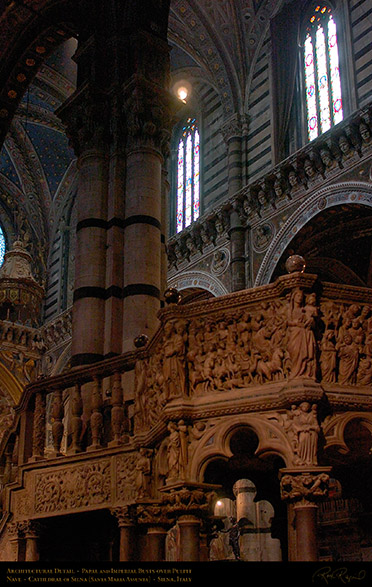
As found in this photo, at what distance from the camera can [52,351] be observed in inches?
1054

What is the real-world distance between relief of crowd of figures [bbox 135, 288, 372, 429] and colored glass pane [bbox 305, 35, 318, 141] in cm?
1203

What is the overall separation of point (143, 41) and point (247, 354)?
6.44m

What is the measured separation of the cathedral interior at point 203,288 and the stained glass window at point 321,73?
0.05 m

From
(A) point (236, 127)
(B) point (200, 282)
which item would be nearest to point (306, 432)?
(B) point (200, 282)

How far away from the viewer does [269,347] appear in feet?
22.9

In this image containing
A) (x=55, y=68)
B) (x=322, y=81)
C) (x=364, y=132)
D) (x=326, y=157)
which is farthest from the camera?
(x=55, y=68)

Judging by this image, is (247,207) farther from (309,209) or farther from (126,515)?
(126,515)

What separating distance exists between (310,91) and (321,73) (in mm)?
483

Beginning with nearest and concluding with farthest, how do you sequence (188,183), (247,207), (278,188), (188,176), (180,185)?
(278,188)
(247,207)
(188,183)
(188,176)
(180,185)

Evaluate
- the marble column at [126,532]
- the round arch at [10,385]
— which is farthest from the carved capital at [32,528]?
the round arch at [10,385]

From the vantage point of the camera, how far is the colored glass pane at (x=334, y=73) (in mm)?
17812

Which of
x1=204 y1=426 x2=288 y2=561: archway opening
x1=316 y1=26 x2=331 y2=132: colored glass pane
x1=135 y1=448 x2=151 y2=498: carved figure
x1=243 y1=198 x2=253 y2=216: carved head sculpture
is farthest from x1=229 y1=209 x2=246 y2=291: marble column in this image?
x1=135 y1=448 x2=151 y2=498: carved figure

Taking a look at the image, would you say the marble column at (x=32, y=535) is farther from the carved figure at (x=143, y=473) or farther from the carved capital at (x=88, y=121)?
the carved capital at (x=88, y=121)

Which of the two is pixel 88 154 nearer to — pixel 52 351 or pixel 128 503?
pixel 128 503
